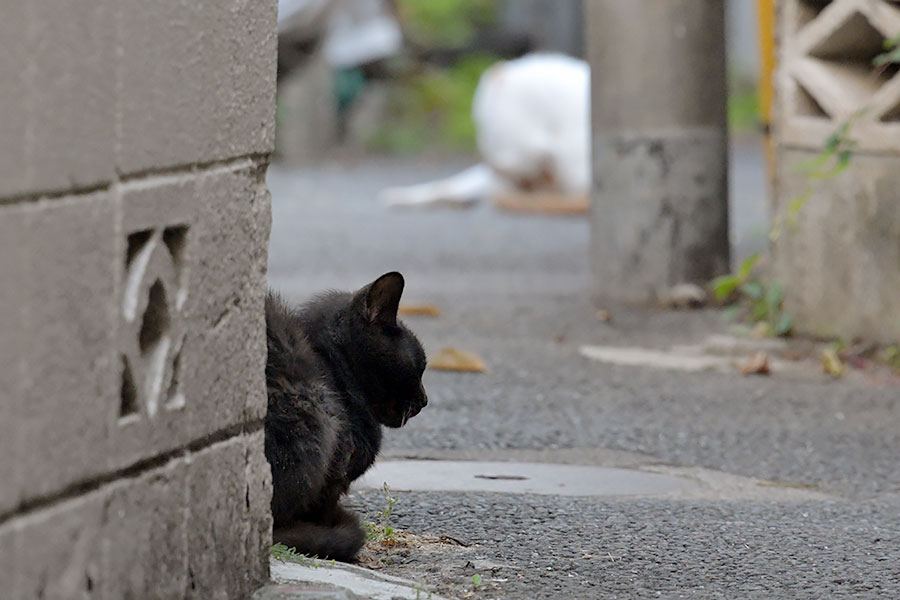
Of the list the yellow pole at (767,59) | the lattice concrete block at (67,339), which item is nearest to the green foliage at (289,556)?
the lattice concrete block at (67,339)

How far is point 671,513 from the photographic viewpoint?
371 cm

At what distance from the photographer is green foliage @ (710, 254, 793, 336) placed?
6449 millimetres

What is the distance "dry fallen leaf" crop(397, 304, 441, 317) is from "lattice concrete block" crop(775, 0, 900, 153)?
1.94 metres

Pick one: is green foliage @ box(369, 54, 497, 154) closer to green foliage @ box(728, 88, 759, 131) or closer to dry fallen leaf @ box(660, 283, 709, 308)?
green foliage @ box(728, 88, 759, 131)

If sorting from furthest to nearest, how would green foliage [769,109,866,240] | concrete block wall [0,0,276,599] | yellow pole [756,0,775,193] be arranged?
yellow pole [756,0,775,193], green foliage [769,109,866,240], concrete block wall [0,0,276,599]

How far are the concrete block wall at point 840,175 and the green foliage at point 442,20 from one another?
1347cm

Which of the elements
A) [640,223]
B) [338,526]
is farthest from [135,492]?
[640,223]

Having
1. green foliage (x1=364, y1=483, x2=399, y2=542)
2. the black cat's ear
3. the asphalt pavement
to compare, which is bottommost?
the asphalt pavement

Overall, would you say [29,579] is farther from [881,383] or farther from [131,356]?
[881,383]

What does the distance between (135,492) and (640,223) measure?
530 cm

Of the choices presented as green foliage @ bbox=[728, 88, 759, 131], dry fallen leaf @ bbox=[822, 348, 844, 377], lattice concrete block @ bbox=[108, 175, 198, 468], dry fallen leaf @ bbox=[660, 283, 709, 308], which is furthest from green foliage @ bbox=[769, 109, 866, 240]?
green foliage @ bbox=[728, 88, 759, 131]

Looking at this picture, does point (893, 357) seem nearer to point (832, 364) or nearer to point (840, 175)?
point (832, 364)

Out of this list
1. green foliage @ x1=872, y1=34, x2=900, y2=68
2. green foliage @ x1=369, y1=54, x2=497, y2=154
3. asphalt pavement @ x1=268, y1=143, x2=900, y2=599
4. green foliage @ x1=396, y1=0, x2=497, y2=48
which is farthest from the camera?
green foliage @ x1=396, y1=0, x2=497, y2=48

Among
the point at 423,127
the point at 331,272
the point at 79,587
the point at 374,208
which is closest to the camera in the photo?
the point at 79,587
